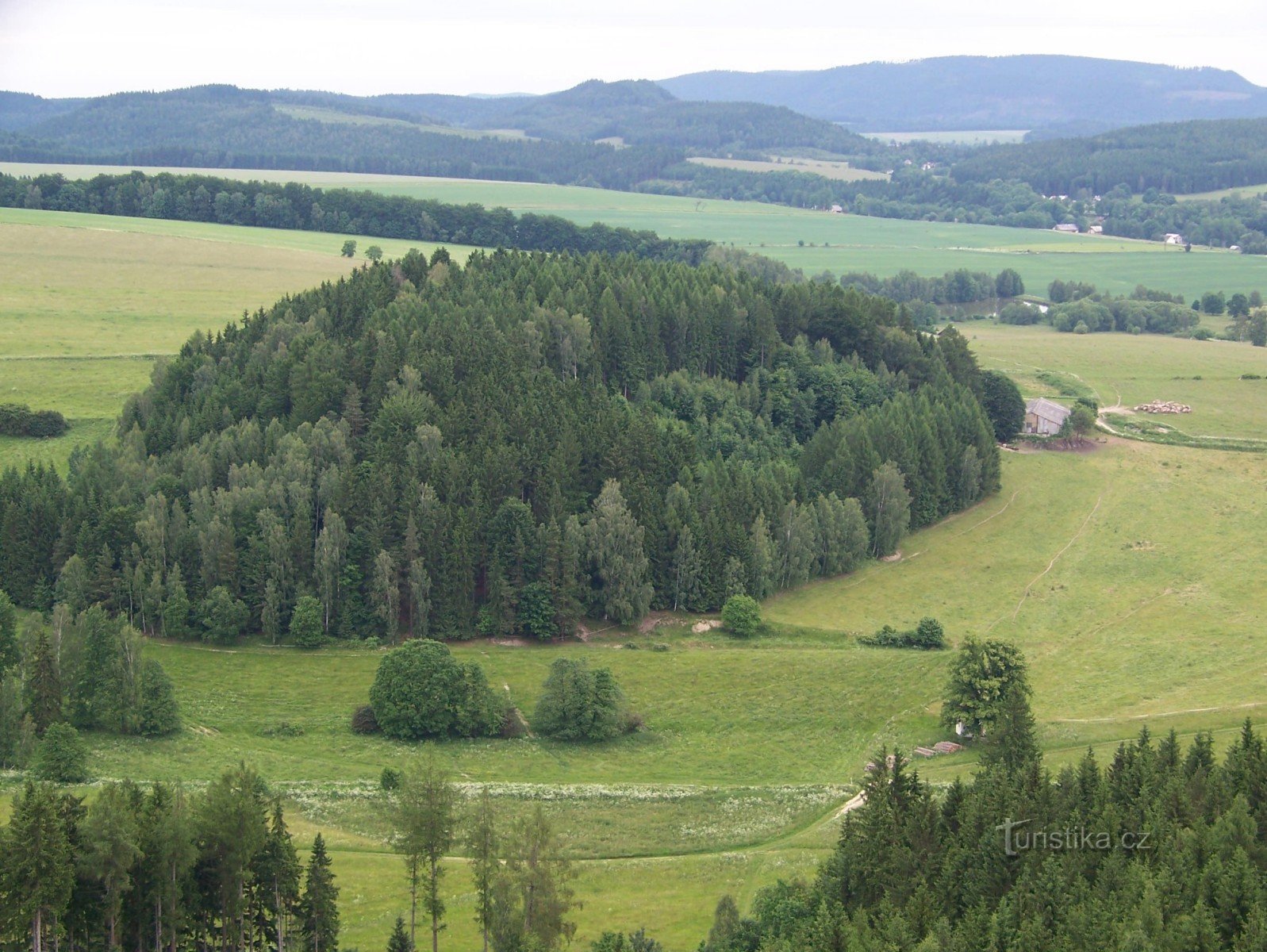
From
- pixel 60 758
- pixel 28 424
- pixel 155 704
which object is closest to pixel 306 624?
pixel 155 704

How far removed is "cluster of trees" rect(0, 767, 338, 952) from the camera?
45.1 m

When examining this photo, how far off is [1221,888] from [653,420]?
220 ft

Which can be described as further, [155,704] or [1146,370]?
[1146,370]

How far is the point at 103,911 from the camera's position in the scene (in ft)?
154

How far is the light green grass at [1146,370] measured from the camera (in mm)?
145000

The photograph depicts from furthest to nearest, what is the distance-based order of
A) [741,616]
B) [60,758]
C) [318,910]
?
[741,616]
[60,758]
[318,910]

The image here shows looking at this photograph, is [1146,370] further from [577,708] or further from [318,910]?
[318,910]

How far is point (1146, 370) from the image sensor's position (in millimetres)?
165625

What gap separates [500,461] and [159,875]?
52.9 m

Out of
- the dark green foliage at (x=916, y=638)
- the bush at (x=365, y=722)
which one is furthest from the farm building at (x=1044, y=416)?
the bush at (x=365, y=722)

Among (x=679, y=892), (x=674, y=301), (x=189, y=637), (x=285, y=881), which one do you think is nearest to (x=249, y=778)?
(x=285, y=881)

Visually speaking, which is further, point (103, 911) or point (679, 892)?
point (679, 892)

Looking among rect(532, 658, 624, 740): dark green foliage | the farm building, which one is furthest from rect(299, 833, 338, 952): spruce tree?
the farm building

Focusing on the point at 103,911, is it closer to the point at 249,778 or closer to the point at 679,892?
the point at 249,778
